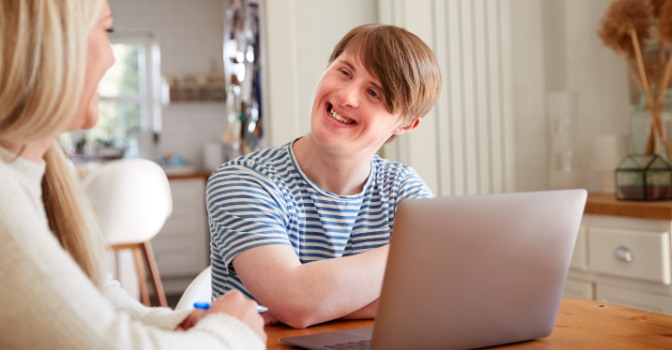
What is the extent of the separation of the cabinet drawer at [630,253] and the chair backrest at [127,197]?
4.73ft

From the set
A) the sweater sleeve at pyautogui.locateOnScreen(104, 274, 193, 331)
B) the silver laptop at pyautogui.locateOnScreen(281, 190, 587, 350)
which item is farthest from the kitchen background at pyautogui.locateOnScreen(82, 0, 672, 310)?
the silver laptop at pyautogui.locateOnScreen(281, 190, 587, 350)

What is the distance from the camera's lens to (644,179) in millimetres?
1902

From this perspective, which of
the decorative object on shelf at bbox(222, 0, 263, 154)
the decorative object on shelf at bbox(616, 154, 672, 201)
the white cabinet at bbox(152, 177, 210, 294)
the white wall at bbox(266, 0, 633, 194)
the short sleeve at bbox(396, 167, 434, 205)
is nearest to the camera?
the short sleeve at bbox(396, 167, 434, 205)

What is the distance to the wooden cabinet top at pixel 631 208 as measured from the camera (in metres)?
1.73

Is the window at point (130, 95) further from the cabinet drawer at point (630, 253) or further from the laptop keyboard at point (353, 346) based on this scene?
the laptop keyboard at point (353, 346)

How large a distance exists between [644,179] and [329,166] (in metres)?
1.26

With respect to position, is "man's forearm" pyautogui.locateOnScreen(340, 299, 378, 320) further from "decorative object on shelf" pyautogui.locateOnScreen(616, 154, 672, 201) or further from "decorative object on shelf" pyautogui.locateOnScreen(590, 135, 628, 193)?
"decorative object on shelf" pyautogui.locateOnScreen(590, 135, 628, 193)

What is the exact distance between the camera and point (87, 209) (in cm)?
73

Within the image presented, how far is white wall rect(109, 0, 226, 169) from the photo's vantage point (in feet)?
16.3

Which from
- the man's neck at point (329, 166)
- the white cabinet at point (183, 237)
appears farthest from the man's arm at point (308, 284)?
the white cabinet at point (183, 237)

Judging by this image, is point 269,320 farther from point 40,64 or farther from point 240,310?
point 40,64

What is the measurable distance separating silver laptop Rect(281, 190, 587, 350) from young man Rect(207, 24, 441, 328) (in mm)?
255

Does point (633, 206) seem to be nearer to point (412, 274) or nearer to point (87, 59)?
point (412, 274)

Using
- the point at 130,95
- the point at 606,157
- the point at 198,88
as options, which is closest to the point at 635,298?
the point at 606,157
